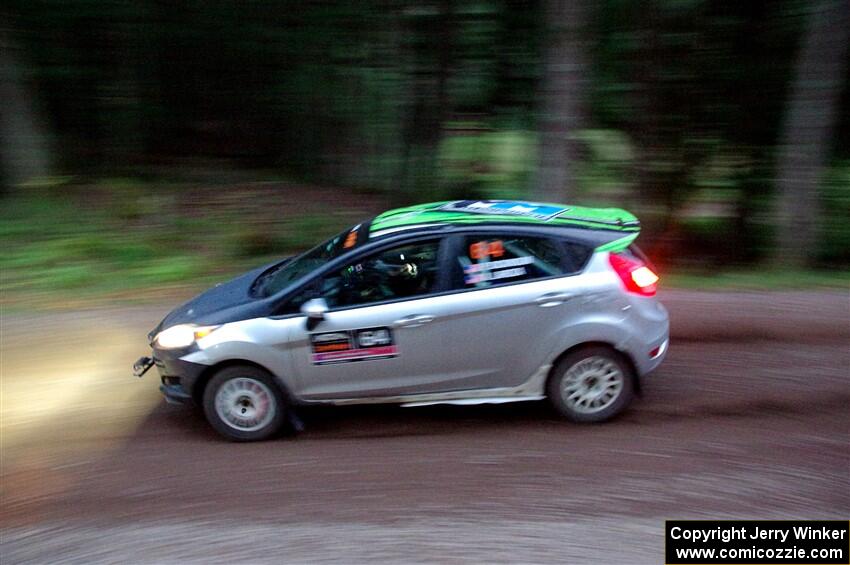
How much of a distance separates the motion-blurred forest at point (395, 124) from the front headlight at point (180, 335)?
13.4 ft

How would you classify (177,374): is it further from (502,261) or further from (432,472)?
(502,261)

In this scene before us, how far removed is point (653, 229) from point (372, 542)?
8281 millimetres

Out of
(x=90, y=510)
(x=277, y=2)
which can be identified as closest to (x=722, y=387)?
(x=90, y=510)

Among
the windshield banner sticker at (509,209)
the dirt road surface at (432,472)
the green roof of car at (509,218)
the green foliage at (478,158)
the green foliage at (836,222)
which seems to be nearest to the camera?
the dirt road surface at (432,472)

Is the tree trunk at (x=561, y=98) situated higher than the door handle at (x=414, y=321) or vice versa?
the tree trunk at (x=561, y=98)

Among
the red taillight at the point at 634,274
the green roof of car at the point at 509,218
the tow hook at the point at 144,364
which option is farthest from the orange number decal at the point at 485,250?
the tow hook at the point at 144,364

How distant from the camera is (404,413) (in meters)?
6.25

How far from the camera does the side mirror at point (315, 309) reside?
5.59 meters

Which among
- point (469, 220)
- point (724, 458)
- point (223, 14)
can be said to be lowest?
point (724, 458)

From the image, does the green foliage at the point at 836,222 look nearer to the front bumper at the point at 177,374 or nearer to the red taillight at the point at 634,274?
the red taillight at the point at 634,274

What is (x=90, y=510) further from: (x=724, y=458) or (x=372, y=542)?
(x=724, y=458)

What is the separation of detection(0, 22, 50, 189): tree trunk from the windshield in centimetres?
827

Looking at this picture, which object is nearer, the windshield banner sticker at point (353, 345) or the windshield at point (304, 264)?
the windshield banner sticker at point (353, 345)

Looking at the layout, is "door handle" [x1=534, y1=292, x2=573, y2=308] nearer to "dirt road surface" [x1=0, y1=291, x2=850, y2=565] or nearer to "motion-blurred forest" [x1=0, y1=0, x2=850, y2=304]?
"dirt road surface" [x1=0, y1=291, x2=850, y2=565]
